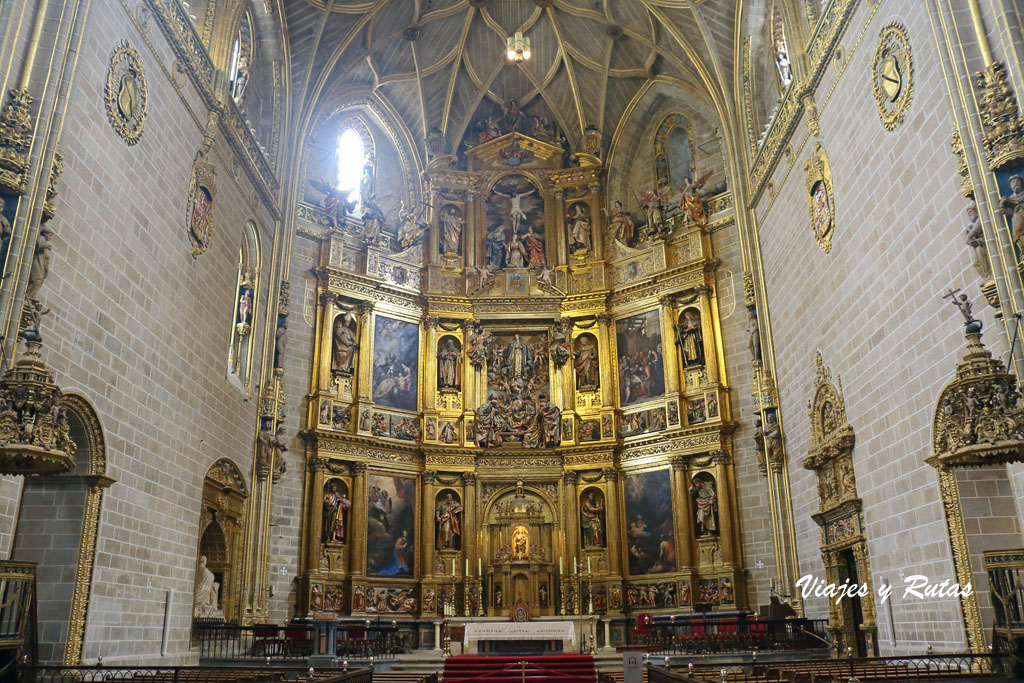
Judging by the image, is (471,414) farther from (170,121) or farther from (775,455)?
(170,121)

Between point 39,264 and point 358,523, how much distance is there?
1332cm

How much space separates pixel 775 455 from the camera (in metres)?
21.1

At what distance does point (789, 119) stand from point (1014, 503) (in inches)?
433

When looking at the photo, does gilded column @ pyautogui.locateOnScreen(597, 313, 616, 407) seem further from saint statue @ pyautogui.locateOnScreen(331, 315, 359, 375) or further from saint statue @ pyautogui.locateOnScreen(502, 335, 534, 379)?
saint statue @ pyautogui.locateOnScreen(331, 315, 359, 375)

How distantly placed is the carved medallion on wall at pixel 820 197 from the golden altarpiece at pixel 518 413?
6338 millimetres

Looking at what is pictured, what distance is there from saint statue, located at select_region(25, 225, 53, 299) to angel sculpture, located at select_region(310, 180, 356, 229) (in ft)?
46.8

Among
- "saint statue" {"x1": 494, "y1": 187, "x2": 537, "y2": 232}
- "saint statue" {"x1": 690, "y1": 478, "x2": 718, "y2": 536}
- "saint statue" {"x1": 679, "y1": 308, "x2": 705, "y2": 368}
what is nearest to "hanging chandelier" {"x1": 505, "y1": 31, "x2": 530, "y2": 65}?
"saint statue" {"x1": 494, "y1": 187, "x2": 537, "y2": 232}

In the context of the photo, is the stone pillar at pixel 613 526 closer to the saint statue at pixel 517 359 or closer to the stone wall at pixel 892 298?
the saint statue at pixel 517 359

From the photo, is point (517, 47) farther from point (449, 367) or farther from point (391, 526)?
point (391, 526)

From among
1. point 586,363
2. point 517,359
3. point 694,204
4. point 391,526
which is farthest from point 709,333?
point 391,526

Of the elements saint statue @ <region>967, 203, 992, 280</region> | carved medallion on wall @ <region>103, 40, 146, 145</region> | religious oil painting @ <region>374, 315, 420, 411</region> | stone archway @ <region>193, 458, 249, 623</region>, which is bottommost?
stone archway @ <region>193, 458, 249, 623</region>

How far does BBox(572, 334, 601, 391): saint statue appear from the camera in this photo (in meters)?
26.2

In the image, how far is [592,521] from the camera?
24609mm

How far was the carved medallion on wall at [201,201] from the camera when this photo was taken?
56.6 ft
